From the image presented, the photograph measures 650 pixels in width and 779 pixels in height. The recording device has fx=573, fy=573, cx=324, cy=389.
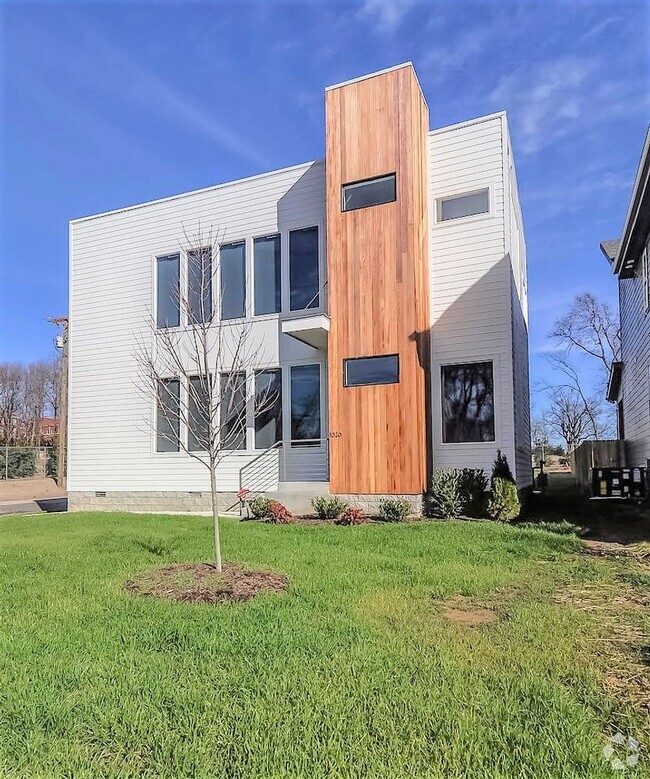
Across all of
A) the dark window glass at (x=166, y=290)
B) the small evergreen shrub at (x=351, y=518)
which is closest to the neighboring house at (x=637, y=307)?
the small evergreen shrub at (x=351, y=518)

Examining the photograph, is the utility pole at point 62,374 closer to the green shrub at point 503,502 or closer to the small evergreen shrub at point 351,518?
the small evergreen shrub at point 351,518

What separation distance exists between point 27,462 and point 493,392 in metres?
29.0

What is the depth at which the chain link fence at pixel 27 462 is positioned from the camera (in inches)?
1217

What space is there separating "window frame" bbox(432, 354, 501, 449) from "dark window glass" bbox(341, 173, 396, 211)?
138 inches

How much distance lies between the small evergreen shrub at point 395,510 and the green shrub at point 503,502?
1.49 m

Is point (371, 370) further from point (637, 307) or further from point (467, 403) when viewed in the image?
point (637, 307)

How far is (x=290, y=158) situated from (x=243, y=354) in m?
4.93

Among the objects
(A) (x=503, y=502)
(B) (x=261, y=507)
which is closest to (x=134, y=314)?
(B) (x=261, y=507)

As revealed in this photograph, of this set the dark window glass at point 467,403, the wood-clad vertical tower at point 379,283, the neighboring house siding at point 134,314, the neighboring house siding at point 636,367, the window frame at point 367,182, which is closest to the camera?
the wood-clad vertical tower at point 379,283

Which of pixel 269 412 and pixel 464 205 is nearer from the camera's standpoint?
pixel 464 205

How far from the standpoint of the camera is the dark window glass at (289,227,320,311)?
43.2ft

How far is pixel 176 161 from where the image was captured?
45.9 ft

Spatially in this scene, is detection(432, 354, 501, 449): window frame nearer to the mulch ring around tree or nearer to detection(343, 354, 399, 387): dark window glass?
detection(343, 354, 399, 387): dark window glass

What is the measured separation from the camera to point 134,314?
1519cm
